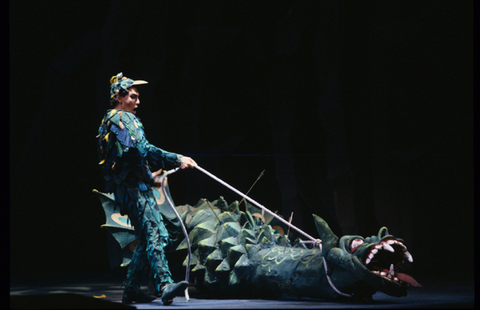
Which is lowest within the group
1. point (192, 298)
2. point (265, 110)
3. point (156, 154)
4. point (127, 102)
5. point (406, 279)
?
point (192, 298)

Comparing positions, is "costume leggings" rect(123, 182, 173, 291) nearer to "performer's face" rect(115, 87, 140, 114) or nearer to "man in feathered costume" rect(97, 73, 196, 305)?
"man in feathered costume" rect(97, 73, 196, 305)

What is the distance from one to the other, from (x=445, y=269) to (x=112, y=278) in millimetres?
2881

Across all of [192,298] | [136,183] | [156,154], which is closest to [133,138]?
[156,154]

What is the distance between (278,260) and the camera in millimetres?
4090

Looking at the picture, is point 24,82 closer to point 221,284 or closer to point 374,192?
point 221,284

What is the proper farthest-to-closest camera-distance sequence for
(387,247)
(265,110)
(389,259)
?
(265,110) → (389,259) → (387,247)

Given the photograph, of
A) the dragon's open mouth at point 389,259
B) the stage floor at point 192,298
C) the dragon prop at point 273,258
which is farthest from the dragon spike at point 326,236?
the stage floor at point 192,298

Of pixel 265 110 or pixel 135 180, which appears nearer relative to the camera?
pixel 135 180

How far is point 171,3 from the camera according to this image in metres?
5.22

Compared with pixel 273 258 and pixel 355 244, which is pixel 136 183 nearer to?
pixel 273 258

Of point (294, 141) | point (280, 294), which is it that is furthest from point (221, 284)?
point (294, 141)

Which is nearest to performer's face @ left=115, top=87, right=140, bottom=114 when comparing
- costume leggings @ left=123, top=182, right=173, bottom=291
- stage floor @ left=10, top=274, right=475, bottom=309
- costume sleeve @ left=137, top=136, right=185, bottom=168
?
costume sleeve @ left=137, top=136, right=185, bottom=168

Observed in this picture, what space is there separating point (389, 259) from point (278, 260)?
78 centimetres

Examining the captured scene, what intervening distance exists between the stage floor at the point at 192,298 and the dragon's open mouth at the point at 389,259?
152mm
